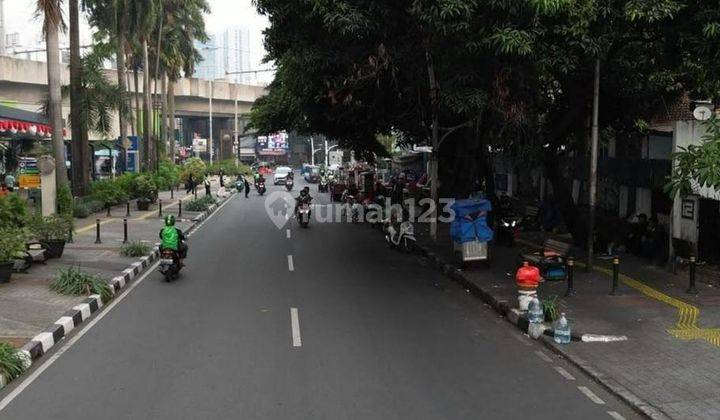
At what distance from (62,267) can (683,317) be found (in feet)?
41.1

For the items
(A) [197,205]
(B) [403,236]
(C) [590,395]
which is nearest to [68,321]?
(C) [590,395]

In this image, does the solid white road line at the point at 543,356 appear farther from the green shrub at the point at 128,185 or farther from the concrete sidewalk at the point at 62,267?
the green shrub at the point at 128,185

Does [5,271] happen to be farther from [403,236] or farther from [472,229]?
[403,236]

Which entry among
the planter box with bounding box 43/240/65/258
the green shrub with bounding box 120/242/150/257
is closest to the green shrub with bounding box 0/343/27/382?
the planter box with bounding box 43/240/65/258

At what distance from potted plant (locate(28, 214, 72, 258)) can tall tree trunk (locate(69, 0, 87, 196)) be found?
48.5 feet

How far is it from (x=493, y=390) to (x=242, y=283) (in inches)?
318

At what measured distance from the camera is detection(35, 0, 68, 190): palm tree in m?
23.2

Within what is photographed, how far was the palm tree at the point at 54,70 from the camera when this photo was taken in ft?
76.3

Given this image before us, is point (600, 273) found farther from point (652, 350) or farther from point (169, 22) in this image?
point (169, 22)

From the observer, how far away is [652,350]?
9.51m

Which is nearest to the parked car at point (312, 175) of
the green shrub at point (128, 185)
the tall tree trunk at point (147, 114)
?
the tall tree trunk at point (147, 114)

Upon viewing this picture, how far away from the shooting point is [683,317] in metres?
11.4

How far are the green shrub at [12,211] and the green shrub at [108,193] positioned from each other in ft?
47.8

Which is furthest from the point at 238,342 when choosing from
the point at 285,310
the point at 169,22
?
the point at 169,22
